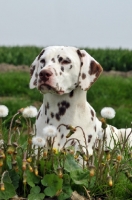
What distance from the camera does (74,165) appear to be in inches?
142

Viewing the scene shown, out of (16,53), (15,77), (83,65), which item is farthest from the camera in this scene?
(16,53)

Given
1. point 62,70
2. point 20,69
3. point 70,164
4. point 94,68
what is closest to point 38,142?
point 70,164

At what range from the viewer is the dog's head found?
4.33 m

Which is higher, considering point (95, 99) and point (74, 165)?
point (74, 165)

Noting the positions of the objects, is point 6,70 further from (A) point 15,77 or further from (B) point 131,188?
(B) point 131,188

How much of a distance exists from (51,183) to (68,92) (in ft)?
4.24

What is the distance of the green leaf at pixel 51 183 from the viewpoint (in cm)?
338

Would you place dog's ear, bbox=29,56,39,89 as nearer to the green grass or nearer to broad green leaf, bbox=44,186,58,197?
broad green leaf, bbox=44,186,58,197

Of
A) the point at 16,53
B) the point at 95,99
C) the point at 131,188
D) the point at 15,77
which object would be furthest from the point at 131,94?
the point at 131,188

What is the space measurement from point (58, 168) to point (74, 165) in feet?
0.96

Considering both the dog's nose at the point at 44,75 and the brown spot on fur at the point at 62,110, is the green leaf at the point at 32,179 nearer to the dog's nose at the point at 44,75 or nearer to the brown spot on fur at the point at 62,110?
the dog's nose at the point at 44,75

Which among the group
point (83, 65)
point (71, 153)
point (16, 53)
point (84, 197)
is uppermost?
point (83, 65)

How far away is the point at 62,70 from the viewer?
14.7 feet

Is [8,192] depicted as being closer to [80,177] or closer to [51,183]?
[51,183]
